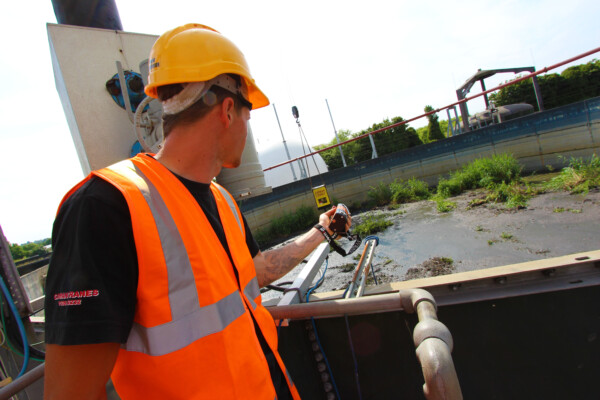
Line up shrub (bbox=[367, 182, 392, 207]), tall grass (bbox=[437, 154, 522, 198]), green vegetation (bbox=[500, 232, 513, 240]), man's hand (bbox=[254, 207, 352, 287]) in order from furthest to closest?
1. shrub (bbox=[367, 182, 392, 207])
2. tall grass (bbox=[437, 154, 522, 198])
3. green vegetation (bbox=[500, 232, 513, 240])
4. man's hand (bbox=[254, 207, 352, 287])

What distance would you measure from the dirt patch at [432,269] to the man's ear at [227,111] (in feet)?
9.87

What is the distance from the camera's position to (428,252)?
4.10m

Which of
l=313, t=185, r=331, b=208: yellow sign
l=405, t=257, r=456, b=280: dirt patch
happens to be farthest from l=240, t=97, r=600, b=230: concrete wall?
l=405, t=257, r=456, b=280: dirt patch

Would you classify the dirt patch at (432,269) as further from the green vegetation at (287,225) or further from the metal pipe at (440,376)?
the green vegetation at (287,225)

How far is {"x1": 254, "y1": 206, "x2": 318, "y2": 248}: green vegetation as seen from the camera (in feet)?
25.0

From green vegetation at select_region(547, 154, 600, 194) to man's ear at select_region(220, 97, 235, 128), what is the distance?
18.4 feet

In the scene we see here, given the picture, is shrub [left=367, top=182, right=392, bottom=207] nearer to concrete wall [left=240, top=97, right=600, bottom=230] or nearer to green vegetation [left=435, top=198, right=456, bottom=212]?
concrete wall [left=240, top=97, right=600, bottom=230]

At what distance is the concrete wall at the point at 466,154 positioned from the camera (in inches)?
218

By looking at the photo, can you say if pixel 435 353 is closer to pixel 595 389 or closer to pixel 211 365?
pixel 211 365

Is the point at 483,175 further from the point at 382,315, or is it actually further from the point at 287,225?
the point at 382,315

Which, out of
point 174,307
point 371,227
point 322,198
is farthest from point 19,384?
point 371,227

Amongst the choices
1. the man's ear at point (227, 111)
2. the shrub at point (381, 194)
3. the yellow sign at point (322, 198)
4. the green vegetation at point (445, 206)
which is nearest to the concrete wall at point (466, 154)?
the shrub at point (381, 194)

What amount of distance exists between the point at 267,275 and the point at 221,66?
1.08 metres

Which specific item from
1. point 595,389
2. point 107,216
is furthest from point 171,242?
point 595,389
